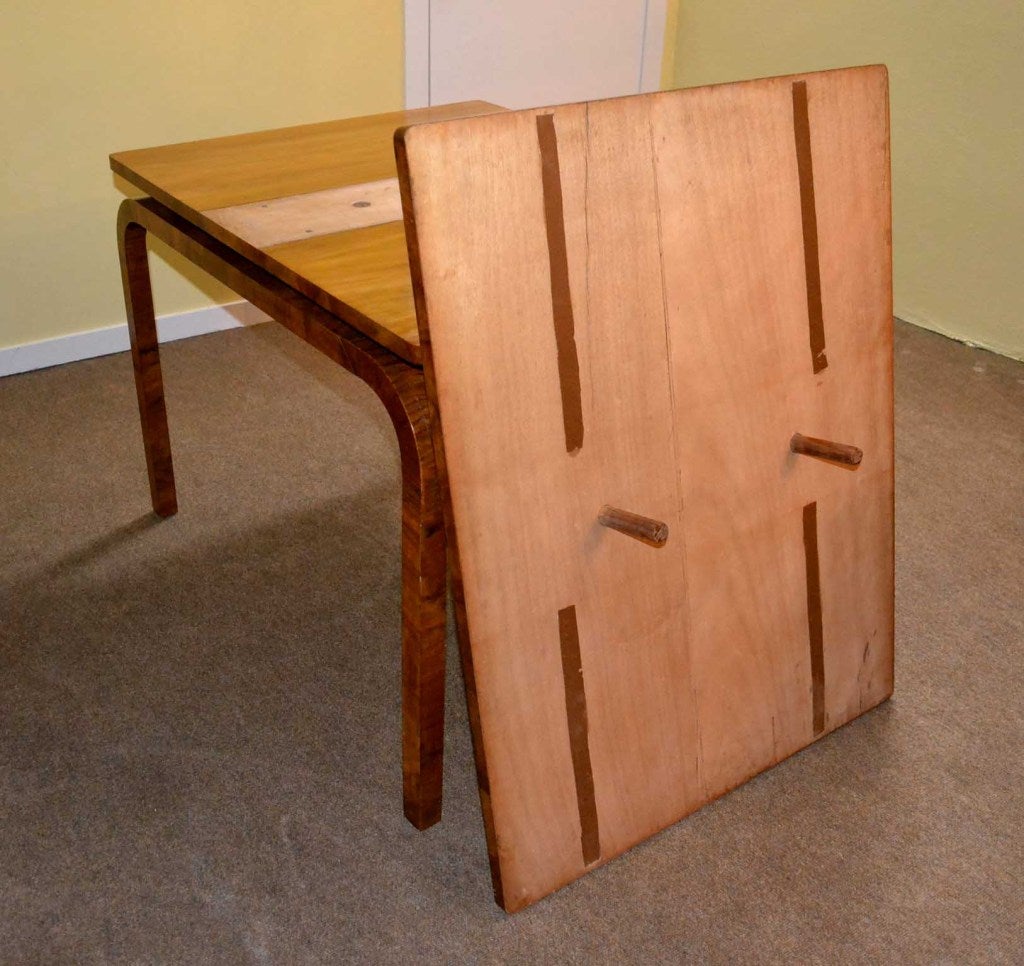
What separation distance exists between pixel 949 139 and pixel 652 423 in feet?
6.29

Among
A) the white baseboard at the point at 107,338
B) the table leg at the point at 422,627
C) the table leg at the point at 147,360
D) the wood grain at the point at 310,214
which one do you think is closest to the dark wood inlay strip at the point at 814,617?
the table leg at the point at 422,627

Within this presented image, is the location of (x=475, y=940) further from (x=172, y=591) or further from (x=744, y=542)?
(x=172, y=591)

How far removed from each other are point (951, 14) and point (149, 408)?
202 centimetres

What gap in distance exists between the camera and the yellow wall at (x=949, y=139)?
8.46 ft

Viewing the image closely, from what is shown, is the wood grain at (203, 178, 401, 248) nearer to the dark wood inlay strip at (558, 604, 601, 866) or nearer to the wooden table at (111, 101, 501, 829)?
the wooden table at (111, 101, 501, 829)

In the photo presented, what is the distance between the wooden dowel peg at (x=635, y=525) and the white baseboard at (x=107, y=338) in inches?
69.1

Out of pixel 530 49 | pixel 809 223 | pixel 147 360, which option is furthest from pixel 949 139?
pixel 147 360

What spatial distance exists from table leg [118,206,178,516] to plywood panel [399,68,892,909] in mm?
879

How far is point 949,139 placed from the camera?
2699 mm

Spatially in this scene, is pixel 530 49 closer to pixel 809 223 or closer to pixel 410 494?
pixel 809 223

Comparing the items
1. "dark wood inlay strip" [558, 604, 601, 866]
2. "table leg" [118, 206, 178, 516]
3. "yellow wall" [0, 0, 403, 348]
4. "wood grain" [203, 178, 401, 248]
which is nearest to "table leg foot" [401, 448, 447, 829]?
"dark wood inlay strip" [558, 604, 601, 866]

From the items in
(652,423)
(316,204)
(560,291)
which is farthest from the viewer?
(316,204)

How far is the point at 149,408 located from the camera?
1.89 metres

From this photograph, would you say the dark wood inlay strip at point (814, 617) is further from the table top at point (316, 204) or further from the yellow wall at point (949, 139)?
the yellow wall at point (949, 139)
